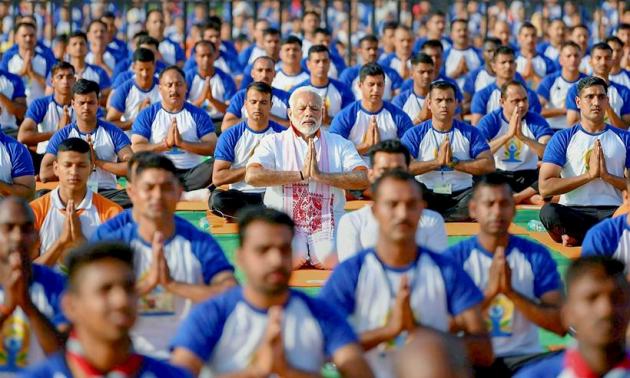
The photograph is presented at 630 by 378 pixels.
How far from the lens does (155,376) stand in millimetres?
3998

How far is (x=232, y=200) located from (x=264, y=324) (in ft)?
17.6

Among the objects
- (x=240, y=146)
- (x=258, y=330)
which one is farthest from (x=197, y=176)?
(x=258, y=330)

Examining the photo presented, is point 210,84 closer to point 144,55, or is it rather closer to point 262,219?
point 144,55

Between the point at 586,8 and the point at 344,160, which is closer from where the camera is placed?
the point at 344,160

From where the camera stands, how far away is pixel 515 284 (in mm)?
5652

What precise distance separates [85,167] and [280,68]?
21.9 feet

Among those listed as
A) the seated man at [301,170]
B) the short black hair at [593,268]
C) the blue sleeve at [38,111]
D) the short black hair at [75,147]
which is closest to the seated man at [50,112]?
the blue sleeve at [38,111]

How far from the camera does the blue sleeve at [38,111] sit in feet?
39.0

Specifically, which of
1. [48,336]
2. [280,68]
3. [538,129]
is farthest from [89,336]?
[280,68]

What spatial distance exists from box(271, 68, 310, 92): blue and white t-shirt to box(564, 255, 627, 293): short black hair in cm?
895

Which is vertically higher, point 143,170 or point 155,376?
point 143,170

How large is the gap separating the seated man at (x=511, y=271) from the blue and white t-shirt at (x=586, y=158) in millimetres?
3787

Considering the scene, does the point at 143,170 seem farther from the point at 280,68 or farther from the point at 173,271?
the point at 280,68

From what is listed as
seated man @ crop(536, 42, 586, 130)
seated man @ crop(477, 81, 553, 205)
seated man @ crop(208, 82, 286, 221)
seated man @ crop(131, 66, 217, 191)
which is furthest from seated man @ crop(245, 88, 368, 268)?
seated man @ crop(536, 42, 586, 130)
